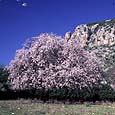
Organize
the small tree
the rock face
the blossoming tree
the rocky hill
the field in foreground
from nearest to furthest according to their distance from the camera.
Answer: the field in foreground, the blossoming tree, the small tree, the rocky hill, the rock face

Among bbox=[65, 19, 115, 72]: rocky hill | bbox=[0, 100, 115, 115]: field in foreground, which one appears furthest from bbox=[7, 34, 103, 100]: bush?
bbox=[65, 19, 115, 72]: rocky hill

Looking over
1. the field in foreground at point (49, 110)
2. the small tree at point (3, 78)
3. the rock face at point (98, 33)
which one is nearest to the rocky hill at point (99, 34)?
the rock face at point (98, 33)

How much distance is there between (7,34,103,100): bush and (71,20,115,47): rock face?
6979 cm

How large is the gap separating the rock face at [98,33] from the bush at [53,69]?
2748 inches

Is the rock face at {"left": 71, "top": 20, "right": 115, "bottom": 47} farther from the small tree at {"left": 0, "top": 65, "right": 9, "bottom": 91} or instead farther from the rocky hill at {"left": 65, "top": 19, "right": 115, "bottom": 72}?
the small tree at {"left": 0, "top": 65, "right": 9, "bottom": 91}

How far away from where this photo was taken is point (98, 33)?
123 meters

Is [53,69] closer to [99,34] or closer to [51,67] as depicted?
[51,67]

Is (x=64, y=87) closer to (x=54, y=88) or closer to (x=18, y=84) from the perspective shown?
(x=54, y=88)

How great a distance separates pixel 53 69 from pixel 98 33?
83831 millimetres

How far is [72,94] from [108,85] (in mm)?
5337

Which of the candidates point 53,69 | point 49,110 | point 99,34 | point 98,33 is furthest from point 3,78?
point 98,33

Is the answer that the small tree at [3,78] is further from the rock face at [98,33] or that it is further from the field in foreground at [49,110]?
the rock face at [98,33]

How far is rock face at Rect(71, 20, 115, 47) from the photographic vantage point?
11486 centimetres

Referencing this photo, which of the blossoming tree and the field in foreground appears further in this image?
the blossoming tree
